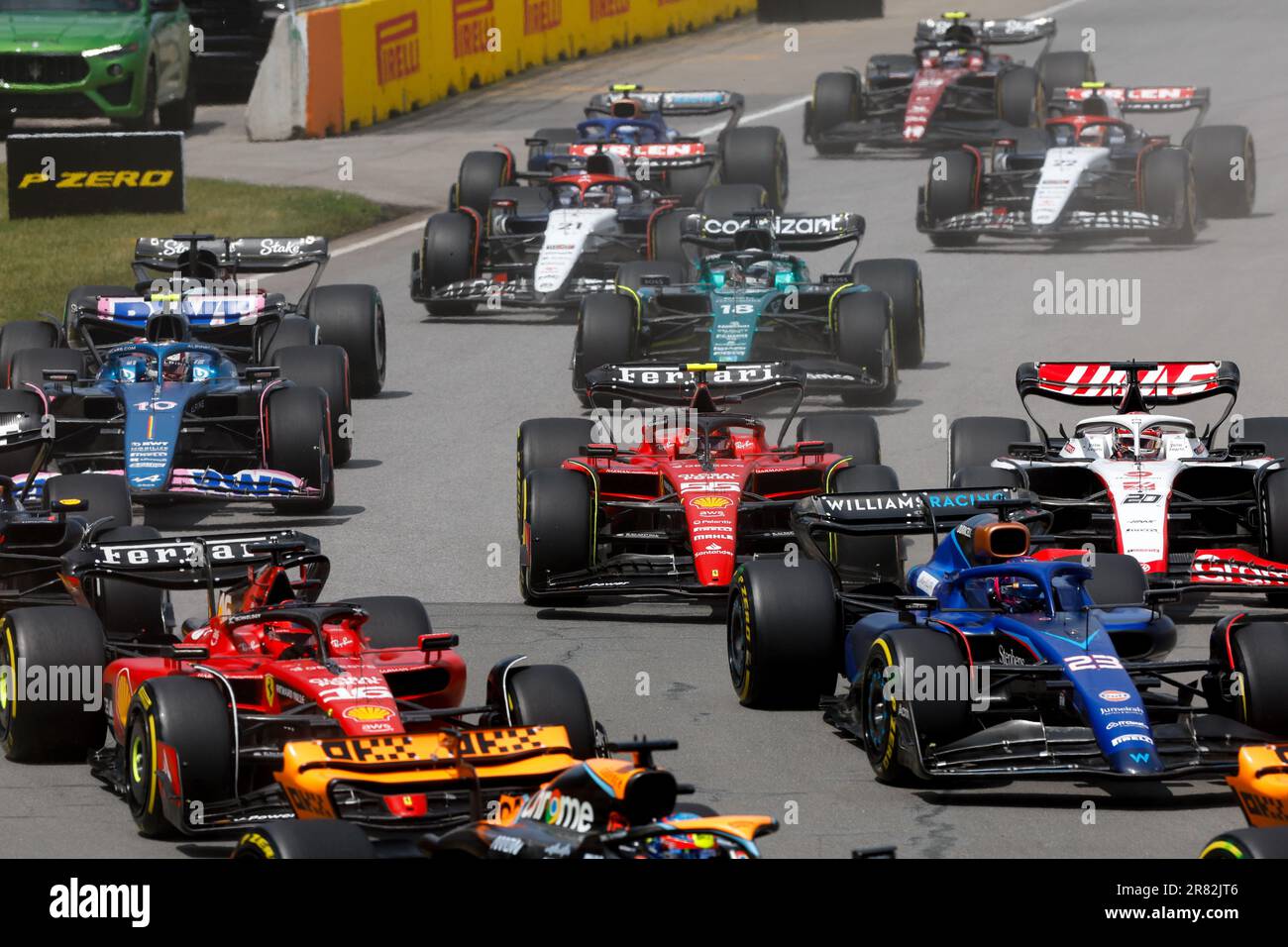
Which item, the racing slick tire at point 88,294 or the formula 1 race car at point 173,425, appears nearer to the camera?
the formula 1 race car at point 173,425

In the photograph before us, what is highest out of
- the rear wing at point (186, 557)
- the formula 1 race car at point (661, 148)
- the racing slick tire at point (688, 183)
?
the formula 1 race car at point (661, 148)

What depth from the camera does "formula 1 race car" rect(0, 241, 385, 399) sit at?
2045 centimetres

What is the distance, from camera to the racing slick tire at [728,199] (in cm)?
2702

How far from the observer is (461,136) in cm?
3588

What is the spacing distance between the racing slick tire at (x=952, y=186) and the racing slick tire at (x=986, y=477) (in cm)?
1332

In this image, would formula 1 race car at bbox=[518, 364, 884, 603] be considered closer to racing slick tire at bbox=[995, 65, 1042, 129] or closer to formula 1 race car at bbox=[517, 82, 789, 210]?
formula 1 race car at bbox=[517, 82, 789, 210]

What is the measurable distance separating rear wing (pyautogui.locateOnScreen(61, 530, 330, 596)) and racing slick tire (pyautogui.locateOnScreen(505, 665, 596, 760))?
85.3 inches

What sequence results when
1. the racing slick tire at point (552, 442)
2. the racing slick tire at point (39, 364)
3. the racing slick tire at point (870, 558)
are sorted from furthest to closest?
the racing slick tire at point (39, 364) < the racing slick tire at point (552, 442) < the racing slick tire at point (870, 558)

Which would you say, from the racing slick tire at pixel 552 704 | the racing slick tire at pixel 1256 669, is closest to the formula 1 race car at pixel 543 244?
the racing slick tire at pixel 1256 669

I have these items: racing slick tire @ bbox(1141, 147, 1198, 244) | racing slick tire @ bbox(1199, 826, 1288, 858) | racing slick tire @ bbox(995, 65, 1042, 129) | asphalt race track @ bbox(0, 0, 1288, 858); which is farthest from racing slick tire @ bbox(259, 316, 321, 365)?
racing slick tire @ bbox(995, 65, 1042, 129)

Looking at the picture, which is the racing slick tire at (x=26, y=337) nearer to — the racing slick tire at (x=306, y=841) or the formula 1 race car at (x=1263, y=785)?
the racing slick tire at (x=306, y=841)
